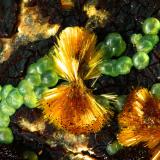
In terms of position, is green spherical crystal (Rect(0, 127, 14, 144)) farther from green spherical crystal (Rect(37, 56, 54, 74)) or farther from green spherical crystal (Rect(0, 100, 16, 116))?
green spherical crystal (Rect(37, 56, 54, 74))

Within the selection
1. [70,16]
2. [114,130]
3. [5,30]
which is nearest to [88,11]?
[70,16]

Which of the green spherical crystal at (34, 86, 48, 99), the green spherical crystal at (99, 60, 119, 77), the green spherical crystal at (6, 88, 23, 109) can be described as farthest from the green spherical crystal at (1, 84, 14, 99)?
the green spherical crystal at (99, 60, 119, 77)

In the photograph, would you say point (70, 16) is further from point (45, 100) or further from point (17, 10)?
point (45, 100)

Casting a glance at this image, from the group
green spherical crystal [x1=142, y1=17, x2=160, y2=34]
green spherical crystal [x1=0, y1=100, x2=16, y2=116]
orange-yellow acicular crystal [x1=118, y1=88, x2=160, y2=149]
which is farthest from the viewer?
green spherical crystal [x1=0, y1=100, x2=16, y2=116]

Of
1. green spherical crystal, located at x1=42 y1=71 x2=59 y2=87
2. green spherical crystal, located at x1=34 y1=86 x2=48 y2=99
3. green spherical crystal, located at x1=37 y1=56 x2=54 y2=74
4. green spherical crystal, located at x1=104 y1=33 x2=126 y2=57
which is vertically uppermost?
green spherical crystal, located at x1=104 y1=33 x2=126 y2=57

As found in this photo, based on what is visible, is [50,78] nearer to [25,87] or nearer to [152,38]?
[25,87]

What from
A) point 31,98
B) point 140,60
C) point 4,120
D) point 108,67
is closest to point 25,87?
point 31,98

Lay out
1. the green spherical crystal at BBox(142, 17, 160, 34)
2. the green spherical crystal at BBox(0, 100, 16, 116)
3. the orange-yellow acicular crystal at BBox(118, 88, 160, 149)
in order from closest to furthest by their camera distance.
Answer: the orange-yellow acicular crystal at BBox(118, 88, 160, 149) → the green spherical crystal at BBox(142, 17, 160, 34) → the green spherical crystal at BBox(0, 100, 16, 116)
